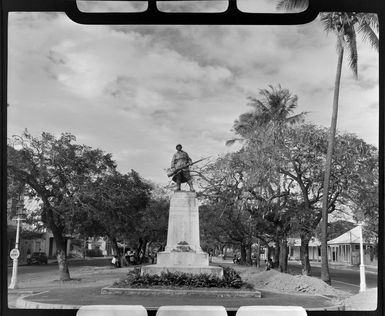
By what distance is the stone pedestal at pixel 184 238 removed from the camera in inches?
215

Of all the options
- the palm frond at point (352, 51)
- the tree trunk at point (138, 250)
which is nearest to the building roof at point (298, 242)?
the tree trunk at point (138, 250)

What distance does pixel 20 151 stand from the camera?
454cm

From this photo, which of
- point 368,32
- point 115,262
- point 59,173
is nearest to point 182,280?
point 115,262

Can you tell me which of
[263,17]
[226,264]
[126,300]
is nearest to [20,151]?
[126,300]

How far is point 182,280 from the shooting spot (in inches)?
203

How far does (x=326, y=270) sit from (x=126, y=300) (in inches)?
84.6

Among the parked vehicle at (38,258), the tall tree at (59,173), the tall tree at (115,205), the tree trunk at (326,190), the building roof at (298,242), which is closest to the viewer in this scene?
the parked vehicle at (38,258)

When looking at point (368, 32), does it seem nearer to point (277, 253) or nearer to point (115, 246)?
point (277, 253)

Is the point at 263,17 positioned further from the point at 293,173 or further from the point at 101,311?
the point at 293,173

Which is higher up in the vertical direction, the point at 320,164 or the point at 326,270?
the point at 320,164

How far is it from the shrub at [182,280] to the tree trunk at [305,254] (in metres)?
0.74

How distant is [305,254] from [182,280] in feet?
5.11

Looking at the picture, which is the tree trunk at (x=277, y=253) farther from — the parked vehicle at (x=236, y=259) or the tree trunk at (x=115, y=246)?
the tree trunk at (x=115, y=246)

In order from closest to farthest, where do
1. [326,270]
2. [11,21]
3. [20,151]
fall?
[11,21], [20,151], [326,270]
